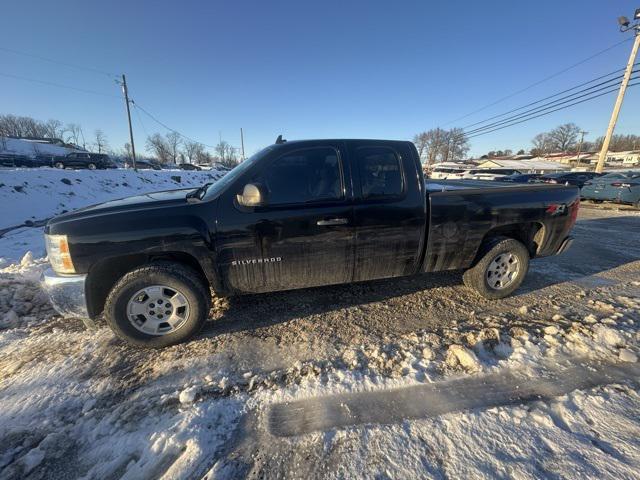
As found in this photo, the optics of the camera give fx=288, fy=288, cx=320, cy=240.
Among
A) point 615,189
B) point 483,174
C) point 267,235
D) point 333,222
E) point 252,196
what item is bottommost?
point 267,235

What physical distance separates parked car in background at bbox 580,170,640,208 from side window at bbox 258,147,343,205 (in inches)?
609

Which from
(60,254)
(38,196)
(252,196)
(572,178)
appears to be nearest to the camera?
(60,254)

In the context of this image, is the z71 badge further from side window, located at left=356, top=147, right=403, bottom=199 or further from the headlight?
the headlight

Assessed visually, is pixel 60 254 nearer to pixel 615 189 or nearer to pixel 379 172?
pixel 379 172

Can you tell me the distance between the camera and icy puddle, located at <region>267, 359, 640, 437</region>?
1.96 m

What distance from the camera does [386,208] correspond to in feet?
9.95

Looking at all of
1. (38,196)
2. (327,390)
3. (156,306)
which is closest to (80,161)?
(38,196)

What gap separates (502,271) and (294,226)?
276 cm

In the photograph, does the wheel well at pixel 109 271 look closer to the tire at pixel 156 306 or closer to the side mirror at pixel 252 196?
the tire at pixel 156 306

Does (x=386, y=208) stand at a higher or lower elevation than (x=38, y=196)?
higher

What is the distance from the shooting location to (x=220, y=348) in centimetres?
276

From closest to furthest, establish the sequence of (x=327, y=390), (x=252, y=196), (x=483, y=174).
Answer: (x=327, y=390) < (x=252, y=196) < (x=483, y=174)

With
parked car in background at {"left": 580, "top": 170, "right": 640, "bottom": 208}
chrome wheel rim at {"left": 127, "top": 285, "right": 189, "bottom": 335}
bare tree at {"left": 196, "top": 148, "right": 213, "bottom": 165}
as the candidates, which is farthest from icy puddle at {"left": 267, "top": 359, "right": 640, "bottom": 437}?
bare tree at {"left": 196, "top": 148, "right": 213, "bottom": 165}

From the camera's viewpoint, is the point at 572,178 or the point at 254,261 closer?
the point at 254,261
